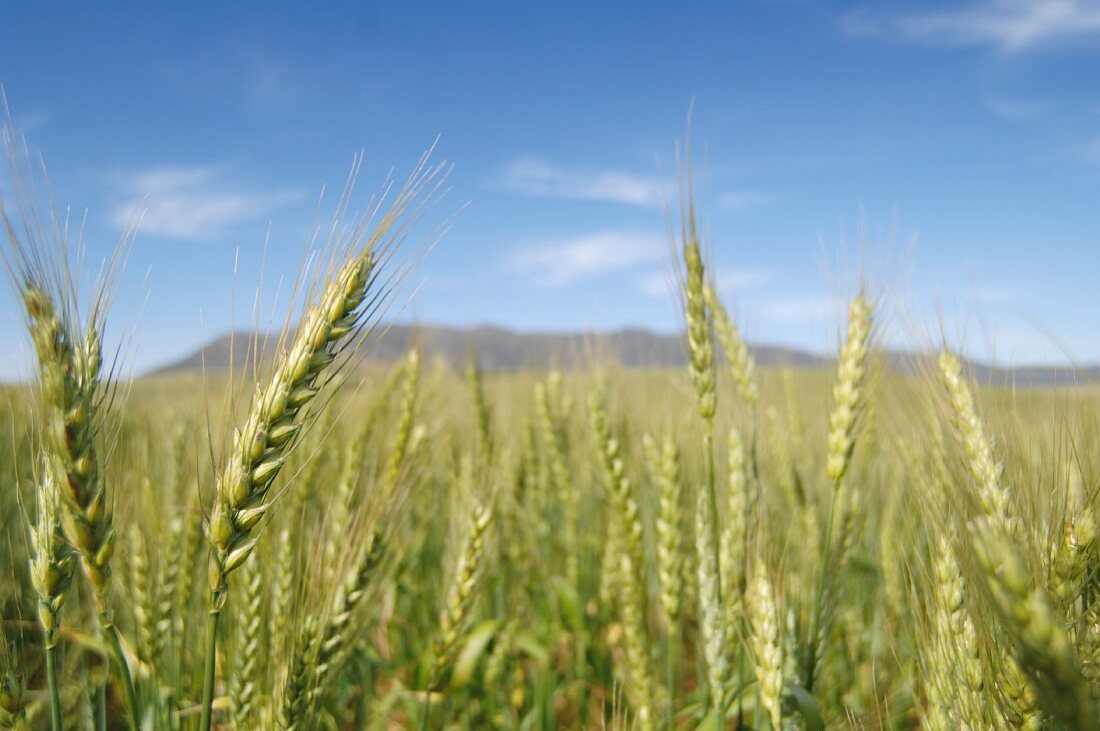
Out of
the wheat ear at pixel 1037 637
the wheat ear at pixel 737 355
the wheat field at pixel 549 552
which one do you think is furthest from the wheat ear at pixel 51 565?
the wheat ear at pixel 737 355

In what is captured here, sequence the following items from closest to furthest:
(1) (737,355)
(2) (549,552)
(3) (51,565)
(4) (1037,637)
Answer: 1. (4) (1037,637)
2. (3) (51,565)
3. (1) (737,355)
4. (2) (549,552)

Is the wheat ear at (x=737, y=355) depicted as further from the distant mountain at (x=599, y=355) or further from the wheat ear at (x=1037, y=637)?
the wheat ear at (x=1037, y=637)

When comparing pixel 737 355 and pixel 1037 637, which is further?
pixel 737 355

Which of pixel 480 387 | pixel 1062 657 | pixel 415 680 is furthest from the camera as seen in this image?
pixel 480 387

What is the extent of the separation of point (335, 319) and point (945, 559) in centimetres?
129

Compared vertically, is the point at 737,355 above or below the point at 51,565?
above

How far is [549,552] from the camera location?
348 cm

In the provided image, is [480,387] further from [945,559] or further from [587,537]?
[945,559]

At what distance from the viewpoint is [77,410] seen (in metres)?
1.11

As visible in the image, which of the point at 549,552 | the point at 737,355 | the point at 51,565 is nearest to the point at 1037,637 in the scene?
the point at 51,565

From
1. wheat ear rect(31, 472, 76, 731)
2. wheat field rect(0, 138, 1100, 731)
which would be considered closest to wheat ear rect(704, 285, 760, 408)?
wheat field rect(0, 138, 1100, 731)

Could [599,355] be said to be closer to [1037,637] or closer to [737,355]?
[737,355]

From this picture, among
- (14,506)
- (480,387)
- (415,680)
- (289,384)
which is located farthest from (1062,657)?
(14,506)

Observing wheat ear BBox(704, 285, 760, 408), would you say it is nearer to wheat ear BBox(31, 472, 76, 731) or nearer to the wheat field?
the wheat field
